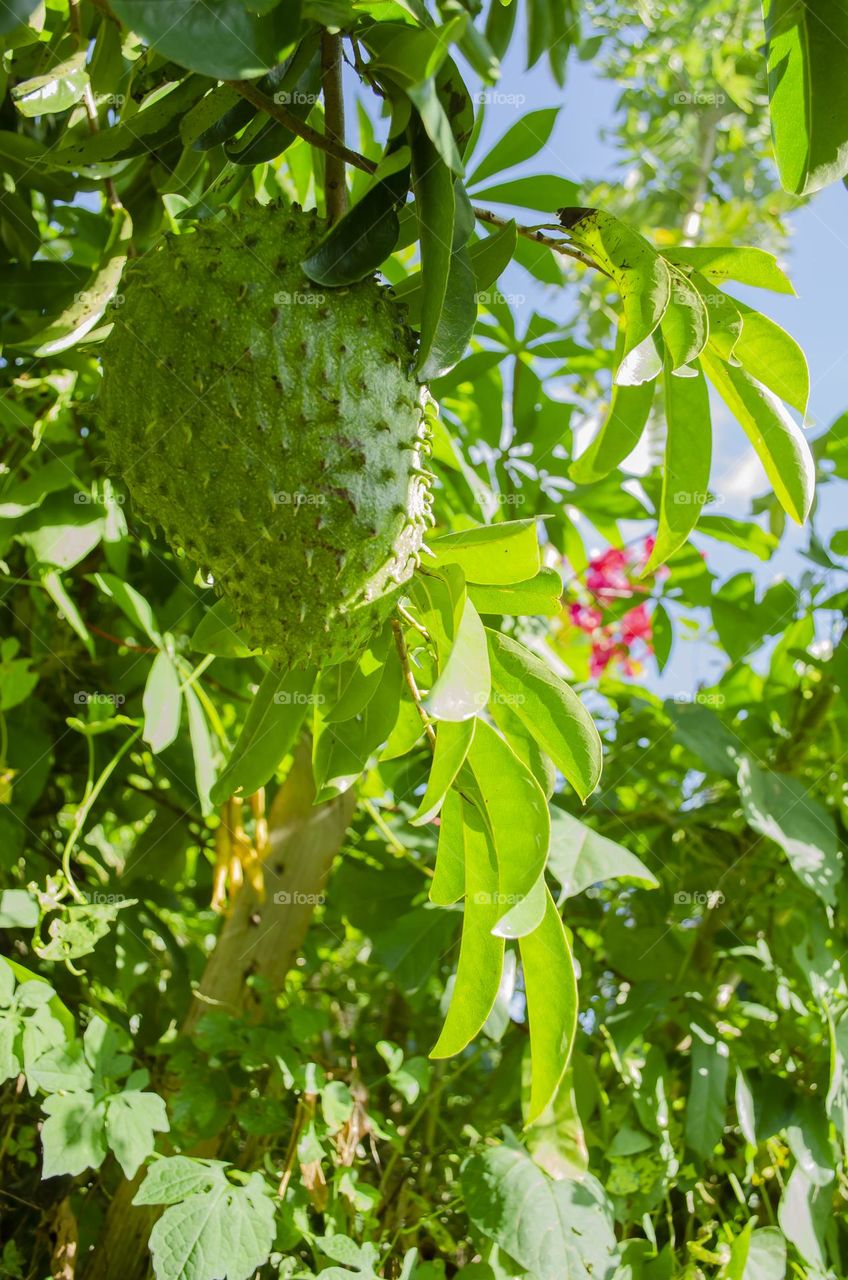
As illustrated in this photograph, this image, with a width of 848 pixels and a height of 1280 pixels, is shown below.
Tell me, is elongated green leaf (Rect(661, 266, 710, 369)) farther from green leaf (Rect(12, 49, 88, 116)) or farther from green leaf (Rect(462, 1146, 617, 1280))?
green leaf (Rect(462, 1146, 617, 1280))

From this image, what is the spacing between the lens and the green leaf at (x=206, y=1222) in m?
0.90

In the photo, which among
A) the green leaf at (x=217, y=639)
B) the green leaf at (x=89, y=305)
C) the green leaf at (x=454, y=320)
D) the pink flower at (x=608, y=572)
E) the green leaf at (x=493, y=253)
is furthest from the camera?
the pink flower at (x=608, y=572)

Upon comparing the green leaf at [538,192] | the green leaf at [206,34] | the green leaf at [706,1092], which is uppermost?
the green leaf at [206,34]

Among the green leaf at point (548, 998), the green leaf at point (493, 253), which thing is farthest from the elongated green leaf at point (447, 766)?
the green leaf at point (493, 253)

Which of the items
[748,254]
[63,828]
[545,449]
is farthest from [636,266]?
[63,828]

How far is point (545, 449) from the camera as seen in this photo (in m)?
1.49

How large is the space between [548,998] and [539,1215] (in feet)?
1.49

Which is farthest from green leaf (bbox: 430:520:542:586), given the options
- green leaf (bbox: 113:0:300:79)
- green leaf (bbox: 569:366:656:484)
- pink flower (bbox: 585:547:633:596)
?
pink flower (bbox: 585:547:633:596)

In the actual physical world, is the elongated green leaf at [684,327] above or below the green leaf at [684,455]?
above

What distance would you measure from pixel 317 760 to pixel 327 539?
277mm

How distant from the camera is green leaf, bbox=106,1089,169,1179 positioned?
3.10 feet

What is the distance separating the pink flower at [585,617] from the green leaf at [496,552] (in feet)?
4.76

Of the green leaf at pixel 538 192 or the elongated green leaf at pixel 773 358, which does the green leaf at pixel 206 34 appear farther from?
the green leaf at pixel 538 192

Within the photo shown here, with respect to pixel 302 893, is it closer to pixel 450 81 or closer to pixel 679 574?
pixel 679 574
